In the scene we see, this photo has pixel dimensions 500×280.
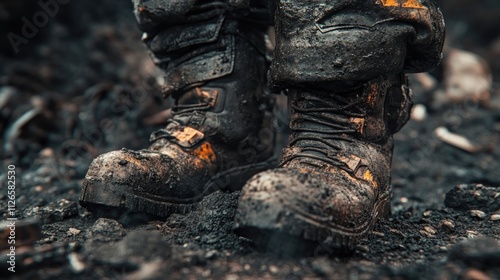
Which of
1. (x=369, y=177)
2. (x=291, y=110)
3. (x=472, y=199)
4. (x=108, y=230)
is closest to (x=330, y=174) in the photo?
(x=369, y=177)

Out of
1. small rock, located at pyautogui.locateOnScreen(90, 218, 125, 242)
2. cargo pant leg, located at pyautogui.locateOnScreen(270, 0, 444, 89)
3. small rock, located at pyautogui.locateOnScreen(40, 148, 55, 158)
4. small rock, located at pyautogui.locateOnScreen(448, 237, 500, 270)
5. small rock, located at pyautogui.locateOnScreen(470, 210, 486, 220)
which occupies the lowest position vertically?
small rock, located at pyautogui.locateOnScreen(470, 210, 486, 220)

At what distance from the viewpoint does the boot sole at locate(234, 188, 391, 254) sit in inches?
54.7

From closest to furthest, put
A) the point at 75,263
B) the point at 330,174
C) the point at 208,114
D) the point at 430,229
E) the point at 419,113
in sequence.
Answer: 1. the point at 75,263
2. the point at 330,174
3. the point at 430,229
4. the point at 208,114
5. the point at 419,113

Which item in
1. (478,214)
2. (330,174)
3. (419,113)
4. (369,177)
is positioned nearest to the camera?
(330,174)

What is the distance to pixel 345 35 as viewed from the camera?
164 centimetres

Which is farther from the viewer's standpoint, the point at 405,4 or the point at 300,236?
the point at 405,4

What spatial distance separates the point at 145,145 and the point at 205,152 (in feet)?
4.18

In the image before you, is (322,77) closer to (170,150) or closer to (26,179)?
(170,150)

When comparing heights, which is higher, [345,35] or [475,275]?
[345,35]

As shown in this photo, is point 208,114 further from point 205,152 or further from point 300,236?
point 300,236

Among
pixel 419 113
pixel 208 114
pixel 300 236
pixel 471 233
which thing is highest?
pixel 208 114

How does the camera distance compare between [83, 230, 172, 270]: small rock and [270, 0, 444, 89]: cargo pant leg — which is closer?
[83, 230, 172, 270]: small rock

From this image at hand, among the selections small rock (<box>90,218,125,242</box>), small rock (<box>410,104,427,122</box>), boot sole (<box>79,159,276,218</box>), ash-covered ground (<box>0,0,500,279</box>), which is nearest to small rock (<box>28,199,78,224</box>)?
ash-covered ground (<box>0,0,500,279</box>)

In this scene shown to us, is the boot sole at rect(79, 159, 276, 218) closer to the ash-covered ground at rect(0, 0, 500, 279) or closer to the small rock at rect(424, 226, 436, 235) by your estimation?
the ash-covered ground at rect(0, 0, 500, 279)
